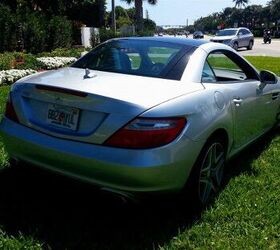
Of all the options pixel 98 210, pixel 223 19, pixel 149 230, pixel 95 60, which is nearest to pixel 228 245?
pixel 149 230

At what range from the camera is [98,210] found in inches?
155

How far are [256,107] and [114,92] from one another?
2.03 metres

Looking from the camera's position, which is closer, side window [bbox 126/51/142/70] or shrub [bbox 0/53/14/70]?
side window [bbox 126/51/142/70]

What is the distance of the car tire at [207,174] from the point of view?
366 cm

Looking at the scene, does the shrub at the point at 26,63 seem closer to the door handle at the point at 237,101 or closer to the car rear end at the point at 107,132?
the door handle at the point at 237,101

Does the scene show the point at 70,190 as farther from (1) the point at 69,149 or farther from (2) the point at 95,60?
(2) the point at 95,60

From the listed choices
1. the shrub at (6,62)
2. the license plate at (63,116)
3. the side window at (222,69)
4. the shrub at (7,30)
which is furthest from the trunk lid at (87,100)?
the shrub at (7,30)

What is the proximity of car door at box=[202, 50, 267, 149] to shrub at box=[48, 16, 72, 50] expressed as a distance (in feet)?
59.3

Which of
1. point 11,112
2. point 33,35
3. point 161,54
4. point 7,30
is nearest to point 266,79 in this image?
point 161,54

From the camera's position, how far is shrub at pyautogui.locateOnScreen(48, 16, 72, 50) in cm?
2225

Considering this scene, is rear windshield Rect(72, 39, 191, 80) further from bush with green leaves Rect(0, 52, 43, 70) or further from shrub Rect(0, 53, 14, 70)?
bush with green leaves Rect(0, 52, 43, 70)

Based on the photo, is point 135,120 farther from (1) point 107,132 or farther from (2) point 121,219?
(2) point 121,219

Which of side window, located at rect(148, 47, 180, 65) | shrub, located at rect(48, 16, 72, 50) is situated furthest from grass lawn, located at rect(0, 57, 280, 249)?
shrub, located at rect(48, 16, 72, 50)

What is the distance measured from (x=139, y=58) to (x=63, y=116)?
1.19m
